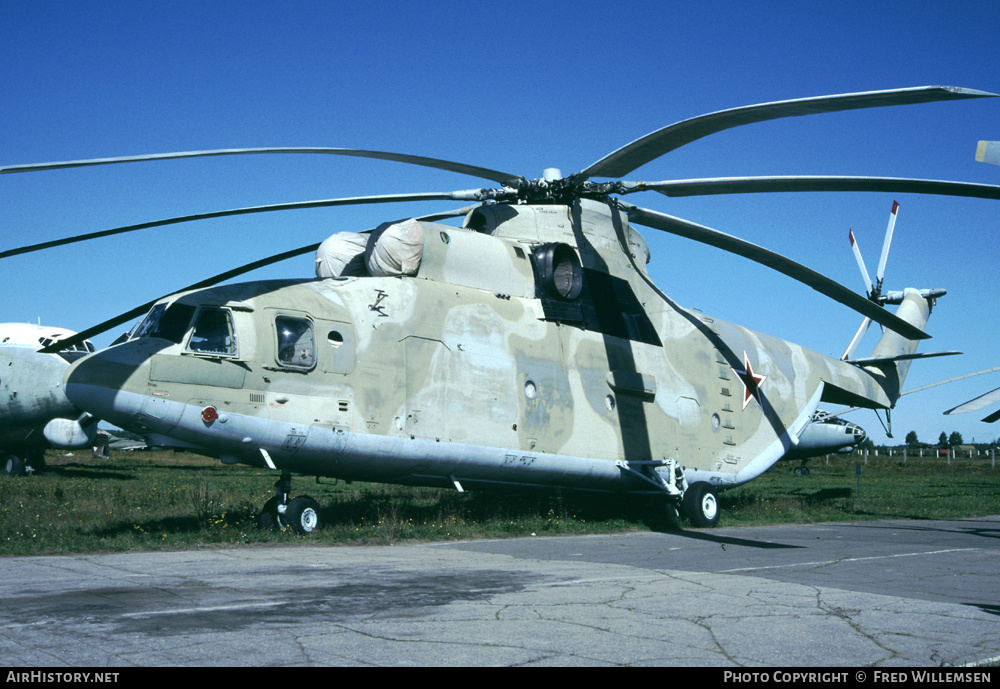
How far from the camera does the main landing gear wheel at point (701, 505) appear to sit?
1573 cm

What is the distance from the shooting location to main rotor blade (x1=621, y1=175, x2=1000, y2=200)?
10427 millimetres

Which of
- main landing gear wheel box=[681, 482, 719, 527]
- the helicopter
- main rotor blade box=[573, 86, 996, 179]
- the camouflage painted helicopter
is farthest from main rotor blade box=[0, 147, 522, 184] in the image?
the helicopter

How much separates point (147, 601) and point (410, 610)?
2209 mm

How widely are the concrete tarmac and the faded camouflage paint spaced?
1959mm

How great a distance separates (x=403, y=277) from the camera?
13.2m

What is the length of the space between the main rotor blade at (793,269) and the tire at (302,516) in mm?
7420

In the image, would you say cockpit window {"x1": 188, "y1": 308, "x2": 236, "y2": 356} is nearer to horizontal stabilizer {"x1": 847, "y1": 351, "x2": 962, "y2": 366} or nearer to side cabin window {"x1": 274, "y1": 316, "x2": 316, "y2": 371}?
side cabin window {"x1": 274, "y1": 316, "x2": 316, "y2": 371}

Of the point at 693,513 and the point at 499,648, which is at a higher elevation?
the point at 499,648

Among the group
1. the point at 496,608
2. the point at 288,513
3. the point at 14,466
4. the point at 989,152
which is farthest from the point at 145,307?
the point at 14,466

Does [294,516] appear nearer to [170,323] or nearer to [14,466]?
[170,323]

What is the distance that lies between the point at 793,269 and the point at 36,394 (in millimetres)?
22723

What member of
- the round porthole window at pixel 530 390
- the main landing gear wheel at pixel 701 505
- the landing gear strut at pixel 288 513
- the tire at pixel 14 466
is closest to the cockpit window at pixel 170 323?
the landing gear strut at pixel 288 513
